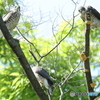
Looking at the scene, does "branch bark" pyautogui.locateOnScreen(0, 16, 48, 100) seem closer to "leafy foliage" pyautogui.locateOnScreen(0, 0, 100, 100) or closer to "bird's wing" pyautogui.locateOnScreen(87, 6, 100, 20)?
"bird's wing" pyautogui.locateOnScreen(87, 6, 100, 20)

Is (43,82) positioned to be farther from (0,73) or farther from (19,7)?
(0,73)

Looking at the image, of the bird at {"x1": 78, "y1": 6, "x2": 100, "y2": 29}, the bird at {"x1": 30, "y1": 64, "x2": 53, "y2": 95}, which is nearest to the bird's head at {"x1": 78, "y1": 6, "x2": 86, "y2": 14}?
the bird at {"x1": 78, "y1": 6, "x2": 100, "y2": 29}

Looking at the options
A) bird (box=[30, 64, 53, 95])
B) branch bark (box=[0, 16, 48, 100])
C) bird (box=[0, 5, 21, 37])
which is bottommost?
branch bark (box=[0, 16, 48, 100])

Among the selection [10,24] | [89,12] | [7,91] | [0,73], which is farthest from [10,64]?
[89,12]

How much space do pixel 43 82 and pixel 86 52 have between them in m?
2.37

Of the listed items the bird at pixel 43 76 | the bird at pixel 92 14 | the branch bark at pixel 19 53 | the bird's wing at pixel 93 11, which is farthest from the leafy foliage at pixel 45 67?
the branch bark at pixel 19 53

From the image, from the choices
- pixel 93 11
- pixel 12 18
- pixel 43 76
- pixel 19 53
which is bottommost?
pixel 19 53

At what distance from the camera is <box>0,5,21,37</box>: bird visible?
524 centimetres

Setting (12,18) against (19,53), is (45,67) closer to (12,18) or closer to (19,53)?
(12,18)

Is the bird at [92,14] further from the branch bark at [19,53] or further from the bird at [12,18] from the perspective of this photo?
the branch bark at [19,53]

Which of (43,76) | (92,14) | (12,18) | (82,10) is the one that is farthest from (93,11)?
(43,76)

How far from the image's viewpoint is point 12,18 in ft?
17.6

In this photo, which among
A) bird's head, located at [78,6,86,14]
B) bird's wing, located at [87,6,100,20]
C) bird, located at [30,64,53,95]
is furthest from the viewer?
bird, located at [30,64,53,95]

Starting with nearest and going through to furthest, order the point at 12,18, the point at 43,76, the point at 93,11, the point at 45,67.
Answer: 1. the point at 93,11
2. the point at 12,18
3. the point at 43,76
4. the point at 45,67
